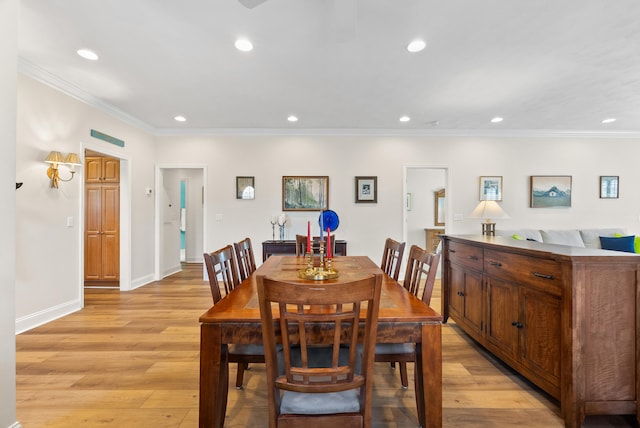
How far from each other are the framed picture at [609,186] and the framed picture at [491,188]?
68.4 inches

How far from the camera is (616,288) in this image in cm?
154

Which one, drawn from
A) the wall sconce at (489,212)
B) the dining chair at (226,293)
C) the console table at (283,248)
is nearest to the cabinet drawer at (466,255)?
the wall sconce at (489,212)

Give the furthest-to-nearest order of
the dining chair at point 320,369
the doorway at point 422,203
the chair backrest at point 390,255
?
the doorway at point 422,203
the chair backrest at point 390,255
the dining chair at point 320,369

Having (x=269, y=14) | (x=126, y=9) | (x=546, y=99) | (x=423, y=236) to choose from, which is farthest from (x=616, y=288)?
(x=423, y=236)

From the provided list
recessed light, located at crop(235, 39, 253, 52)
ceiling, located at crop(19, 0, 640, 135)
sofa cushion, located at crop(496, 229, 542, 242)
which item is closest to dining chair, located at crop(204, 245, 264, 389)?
ceiling, located at crop(19, 0, 640, 135)

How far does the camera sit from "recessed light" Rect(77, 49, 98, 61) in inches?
104

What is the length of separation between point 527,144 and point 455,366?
4466 millimetres

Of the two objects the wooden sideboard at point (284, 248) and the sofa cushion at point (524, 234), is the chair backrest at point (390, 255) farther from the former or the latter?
the sofa cushion at point (524, 234)

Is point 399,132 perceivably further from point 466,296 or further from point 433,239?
point 466,296

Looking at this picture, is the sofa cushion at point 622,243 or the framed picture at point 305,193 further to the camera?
the framed picture at point 305,193

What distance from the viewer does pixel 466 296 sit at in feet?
8.82

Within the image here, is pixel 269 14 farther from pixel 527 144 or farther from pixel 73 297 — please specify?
pixel 527 144

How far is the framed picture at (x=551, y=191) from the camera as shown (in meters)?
5.07

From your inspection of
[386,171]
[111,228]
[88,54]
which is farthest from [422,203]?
[88,54]
